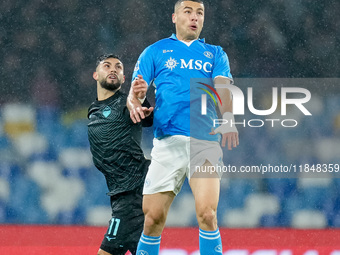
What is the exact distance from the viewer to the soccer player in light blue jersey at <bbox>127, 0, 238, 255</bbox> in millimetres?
2695

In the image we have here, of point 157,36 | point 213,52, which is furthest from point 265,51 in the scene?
point 213,52

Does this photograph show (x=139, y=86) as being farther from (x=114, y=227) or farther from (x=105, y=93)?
(x=114, y=227)

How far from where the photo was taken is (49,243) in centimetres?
519

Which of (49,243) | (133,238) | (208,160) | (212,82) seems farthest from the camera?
(49,243)

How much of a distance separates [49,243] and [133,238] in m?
2.27

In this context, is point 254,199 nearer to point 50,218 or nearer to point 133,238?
point 50,218

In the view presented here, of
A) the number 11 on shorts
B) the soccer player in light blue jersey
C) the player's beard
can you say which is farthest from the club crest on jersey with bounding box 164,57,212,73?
the number 11 on shorts

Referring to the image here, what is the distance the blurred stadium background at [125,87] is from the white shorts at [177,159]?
10.9 feet

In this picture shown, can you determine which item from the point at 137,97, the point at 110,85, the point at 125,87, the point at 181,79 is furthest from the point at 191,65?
the point at 125,87

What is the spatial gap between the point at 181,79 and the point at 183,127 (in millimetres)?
265

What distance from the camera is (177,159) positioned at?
9.19 feet

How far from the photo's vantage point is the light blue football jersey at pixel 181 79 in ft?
9.30

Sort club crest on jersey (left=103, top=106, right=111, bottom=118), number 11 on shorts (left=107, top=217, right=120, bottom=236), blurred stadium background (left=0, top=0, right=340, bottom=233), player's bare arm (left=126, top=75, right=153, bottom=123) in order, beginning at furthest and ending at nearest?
blurred stadium background (left=0, top=0, right=340, bottom=233) < club crest on jersey (left=103, top=106, right=111, bottom=118) < number 11 on shorts (left=107, top=217, right=120, bottom=236) < player's bare arm (left=126, top=75, right=153, bottom=123)

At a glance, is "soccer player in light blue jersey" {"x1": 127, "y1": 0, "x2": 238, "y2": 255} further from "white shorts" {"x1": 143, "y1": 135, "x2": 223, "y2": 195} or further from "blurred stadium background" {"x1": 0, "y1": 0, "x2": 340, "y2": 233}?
"blurred stadium background" {"x1": 0, "y1": 0, "x2": 340, "y2": 233}
